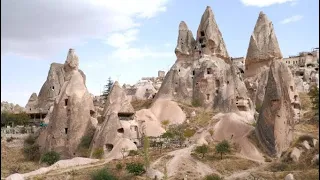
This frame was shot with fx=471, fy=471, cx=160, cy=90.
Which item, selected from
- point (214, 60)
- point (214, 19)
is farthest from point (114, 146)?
point (214, 19)

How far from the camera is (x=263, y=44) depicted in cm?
4119

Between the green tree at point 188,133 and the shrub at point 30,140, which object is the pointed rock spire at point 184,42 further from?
the shrub at point 30,140

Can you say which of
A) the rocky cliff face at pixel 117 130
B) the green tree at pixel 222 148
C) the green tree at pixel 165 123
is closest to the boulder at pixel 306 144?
the green tree at pixel 222 148

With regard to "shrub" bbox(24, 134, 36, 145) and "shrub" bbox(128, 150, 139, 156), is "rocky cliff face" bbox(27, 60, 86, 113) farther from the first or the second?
"shrub" bbox(128, 150, 139, 156)

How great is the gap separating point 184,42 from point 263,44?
7139 millimetres

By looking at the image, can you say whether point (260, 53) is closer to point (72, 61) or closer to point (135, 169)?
point (72, 61)

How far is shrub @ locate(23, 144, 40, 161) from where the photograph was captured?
93.6 ft

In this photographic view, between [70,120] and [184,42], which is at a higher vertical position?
[184,42]

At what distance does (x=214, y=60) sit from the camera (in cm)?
3722

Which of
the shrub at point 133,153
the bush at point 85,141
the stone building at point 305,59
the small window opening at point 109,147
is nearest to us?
the shrub at point 133,153

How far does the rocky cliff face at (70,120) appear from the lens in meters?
28.0

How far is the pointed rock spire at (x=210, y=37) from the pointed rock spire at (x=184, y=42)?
0.98 metres

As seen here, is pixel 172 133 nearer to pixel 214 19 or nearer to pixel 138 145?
pixel 138 145

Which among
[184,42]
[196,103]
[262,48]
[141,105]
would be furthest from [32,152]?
[262,48]
